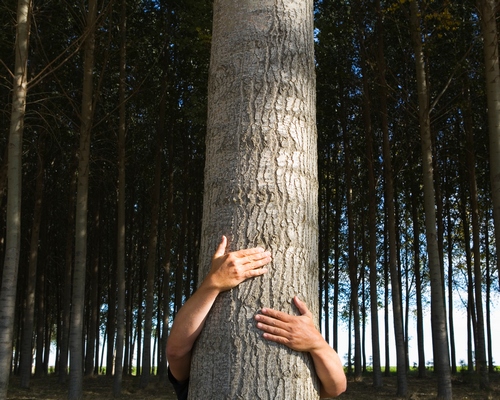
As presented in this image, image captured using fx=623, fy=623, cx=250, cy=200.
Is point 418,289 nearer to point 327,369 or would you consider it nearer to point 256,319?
point 327,369

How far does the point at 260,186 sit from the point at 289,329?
0.52 m

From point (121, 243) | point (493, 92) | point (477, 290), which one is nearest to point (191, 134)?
point (121, 243)

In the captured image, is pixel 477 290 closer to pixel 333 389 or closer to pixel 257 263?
pixel 333 389

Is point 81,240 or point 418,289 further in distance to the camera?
point 418,289

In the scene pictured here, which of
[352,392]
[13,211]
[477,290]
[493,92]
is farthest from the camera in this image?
Result: [477,290]

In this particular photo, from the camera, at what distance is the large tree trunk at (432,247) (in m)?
10.3


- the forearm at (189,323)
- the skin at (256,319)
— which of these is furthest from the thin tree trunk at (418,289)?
the forearm at (189,323)

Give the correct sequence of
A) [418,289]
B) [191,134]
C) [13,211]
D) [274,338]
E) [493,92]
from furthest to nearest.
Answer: [191,134], [418,289], [493,92], [13,211], [274,338]

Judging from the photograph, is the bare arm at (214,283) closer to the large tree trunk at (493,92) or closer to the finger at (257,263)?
the finger at (257,263)

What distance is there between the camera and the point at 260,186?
2293 mm

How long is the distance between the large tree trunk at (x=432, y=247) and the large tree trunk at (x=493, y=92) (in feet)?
5.41

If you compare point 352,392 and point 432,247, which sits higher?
point 432,247

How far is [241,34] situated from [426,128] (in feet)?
30.6

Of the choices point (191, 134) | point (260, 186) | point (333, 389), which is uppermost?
point (191, 134)
